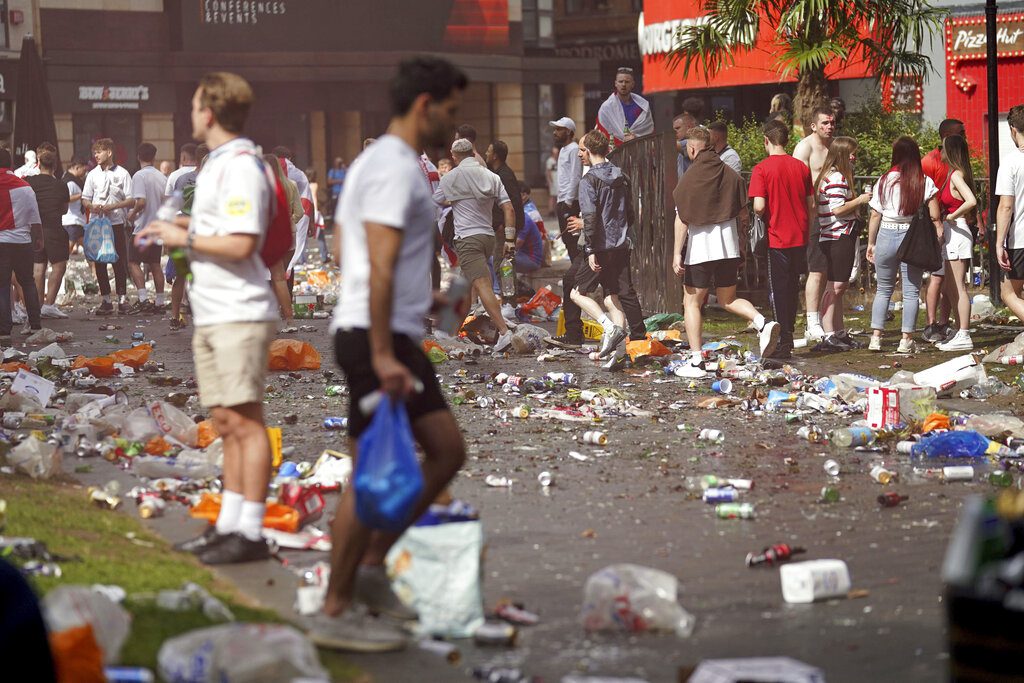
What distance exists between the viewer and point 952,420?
9.68m

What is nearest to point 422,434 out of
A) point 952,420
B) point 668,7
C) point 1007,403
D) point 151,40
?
point 952,420

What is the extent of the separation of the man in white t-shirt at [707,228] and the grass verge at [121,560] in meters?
6.13

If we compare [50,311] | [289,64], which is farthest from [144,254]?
[289,64]

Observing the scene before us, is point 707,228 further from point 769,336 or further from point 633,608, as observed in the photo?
point 633,608

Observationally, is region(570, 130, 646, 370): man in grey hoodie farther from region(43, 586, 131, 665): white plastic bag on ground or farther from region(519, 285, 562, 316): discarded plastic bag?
region(43, 586, 131, 665): white plastic bag on ground

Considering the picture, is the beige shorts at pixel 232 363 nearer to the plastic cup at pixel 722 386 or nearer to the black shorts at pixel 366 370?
the black shorts at pixel 366 370

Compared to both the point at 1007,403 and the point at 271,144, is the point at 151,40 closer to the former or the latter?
the point at 271,144

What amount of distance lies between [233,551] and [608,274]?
8.08 m

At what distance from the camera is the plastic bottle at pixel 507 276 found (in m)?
16.3

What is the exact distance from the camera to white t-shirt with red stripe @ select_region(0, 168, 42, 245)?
15.5 metres

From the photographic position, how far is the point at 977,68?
24.4 m

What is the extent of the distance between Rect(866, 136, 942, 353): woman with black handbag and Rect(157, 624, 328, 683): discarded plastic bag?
30.8ft

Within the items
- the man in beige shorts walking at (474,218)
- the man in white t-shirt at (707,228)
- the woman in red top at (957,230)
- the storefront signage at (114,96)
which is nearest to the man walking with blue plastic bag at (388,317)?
the man in white t-shirt at (707,228)

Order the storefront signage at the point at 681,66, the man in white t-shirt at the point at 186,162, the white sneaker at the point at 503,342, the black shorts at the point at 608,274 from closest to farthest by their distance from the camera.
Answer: the black shorts at the point at 608,274
the white sneaker at the point at 503,342
the man in white t-shirt at the point at 186,162
the storefront signage at the point at 681,66
